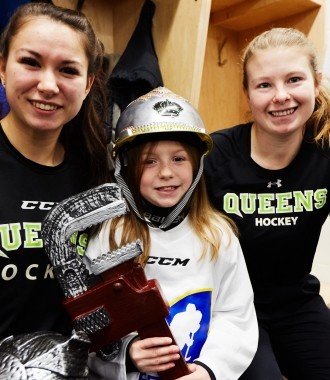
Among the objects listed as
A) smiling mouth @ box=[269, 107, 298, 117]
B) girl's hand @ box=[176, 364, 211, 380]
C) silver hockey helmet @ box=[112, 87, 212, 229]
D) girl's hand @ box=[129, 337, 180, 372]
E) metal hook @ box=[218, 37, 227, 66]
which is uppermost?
metal hook @ box=[218, 37, 227, 66]

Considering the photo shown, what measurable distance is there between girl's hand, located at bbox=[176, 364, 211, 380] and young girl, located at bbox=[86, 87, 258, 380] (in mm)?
20

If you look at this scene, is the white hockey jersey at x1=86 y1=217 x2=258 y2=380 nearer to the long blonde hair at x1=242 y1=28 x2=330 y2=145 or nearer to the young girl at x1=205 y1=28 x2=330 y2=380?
the young girl at x1=205 y1=28 x2=330 y2=380

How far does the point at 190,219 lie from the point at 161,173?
15 centimetres

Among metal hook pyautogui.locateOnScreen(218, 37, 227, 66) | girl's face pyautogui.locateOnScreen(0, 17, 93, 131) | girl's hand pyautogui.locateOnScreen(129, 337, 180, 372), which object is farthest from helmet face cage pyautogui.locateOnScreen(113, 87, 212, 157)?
metal hook pyautogui.locateOnScreen(218, 37, 227, 66)

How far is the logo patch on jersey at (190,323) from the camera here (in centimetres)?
96

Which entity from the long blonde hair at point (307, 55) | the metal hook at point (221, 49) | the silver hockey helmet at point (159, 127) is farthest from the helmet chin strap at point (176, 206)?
the metal hook at point (221, 49)

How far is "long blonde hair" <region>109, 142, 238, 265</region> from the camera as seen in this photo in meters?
1.03

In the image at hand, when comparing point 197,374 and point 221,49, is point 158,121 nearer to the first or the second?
point 197,374

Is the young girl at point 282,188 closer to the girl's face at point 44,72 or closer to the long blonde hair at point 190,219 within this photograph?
the long blonde hair at point 190,219

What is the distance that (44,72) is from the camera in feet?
2.98

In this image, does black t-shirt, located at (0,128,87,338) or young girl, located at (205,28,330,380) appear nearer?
black t-shirt, located at (0,128,87,338)

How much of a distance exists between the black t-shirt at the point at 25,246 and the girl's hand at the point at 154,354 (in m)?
0.24

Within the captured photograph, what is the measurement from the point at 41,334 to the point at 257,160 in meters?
0.76

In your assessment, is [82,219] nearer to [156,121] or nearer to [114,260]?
[114,260]
